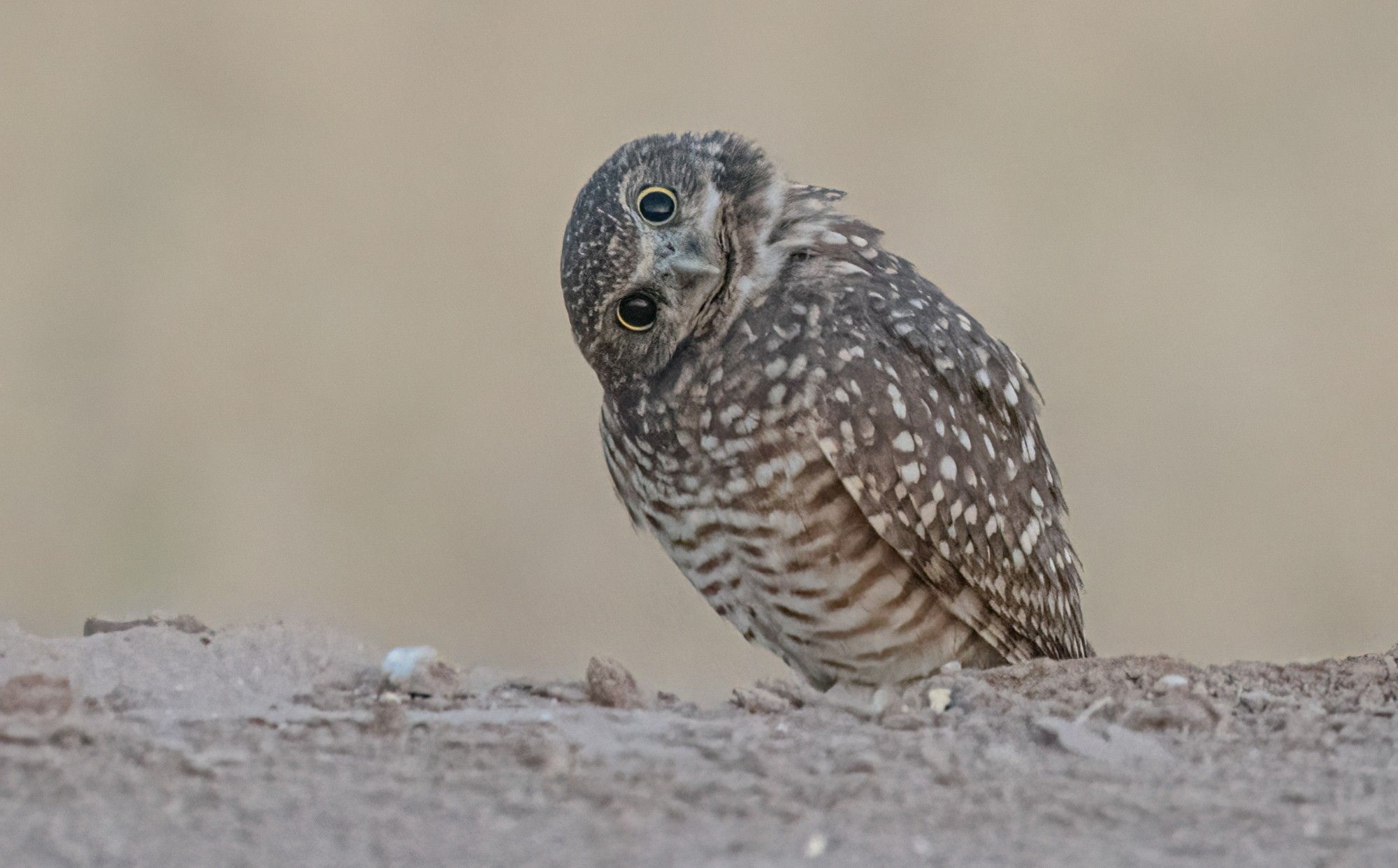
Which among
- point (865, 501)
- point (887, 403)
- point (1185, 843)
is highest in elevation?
point (887, 403)

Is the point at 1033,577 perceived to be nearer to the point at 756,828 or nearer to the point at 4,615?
the point at 756,828

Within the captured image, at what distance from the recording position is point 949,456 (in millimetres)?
3678

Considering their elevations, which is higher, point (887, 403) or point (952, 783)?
point (887, 403)

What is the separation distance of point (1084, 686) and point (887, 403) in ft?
2.89

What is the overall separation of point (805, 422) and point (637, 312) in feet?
1.98

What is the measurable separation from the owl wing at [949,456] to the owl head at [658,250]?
1.11 feet

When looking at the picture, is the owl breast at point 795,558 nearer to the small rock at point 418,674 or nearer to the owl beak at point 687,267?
the owl beak at point 687,267

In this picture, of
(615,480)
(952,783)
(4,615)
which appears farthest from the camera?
(615,480)

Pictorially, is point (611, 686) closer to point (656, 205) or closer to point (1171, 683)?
point (1171, 683)

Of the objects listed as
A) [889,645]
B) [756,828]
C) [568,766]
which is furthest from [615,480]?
[756,828]

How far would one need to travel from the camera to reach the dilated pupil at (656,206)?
3699 millimetres

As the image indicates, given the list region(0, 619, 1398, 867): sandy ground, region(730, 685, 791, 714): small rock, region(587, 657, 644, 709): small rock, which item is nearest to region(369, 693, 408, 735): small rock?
region(0, 619, 1398, 867): sandy ground

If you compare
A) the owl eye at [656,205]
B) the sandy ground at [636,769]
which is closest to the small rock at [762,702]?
the sandy ground at [636,769]

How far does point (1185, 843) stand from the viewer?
190 centimetres
